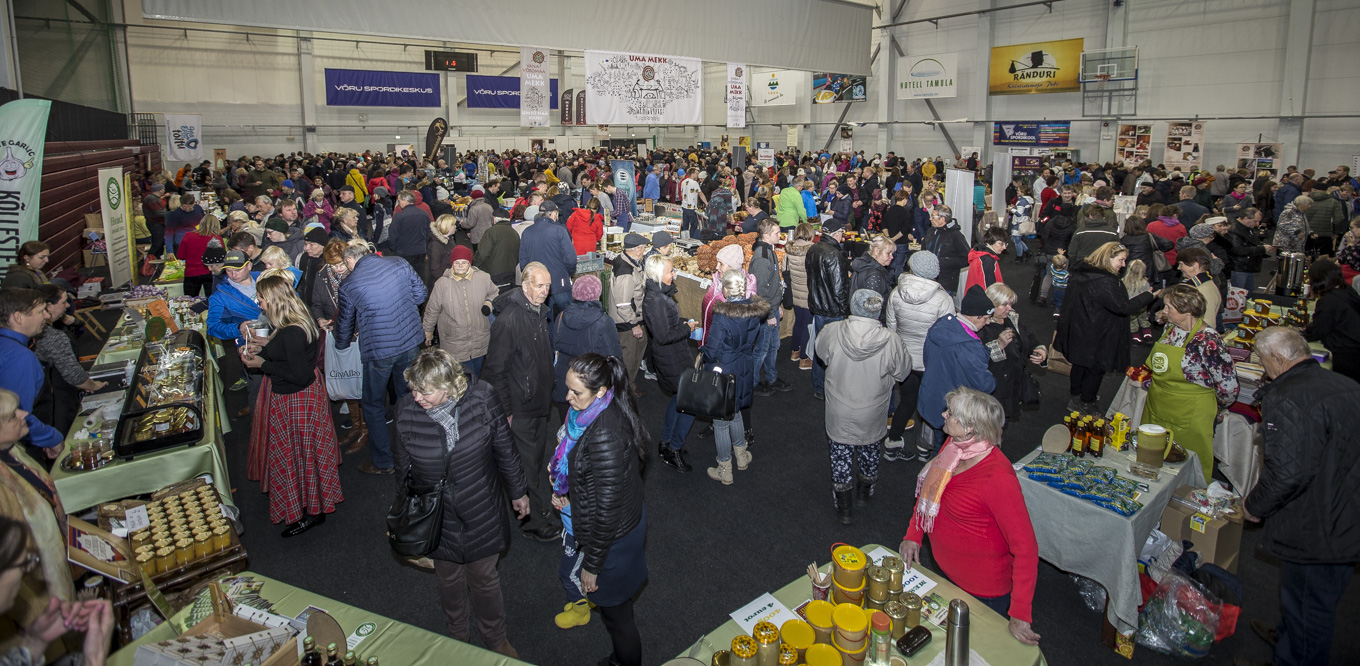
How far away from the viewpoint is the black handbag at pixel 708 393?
4.12 metres

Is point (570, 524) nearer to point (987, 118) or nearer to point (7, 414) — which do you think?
point (7, 414)

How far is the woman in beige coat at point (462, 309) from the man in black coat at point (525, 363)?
779 millimetres

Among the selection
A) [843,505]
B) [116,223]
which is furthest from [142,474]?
[116,223]

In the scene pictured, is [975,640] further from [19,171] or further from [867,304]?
[19,171]

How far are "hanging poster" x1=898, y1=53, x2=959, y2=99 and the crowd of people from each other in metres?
14.5

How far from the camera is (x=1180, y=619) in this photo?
305 cm

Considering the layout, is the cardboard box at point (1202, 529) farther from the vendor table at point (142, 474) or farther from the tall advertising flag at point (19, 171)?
the tall advertising flag at point (19, 171)

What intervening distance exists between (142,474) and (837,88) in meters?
24.7

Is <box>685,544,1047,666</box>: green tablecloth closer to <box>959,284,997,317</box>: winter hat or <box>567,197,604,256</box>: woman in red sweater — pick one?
<box>959,284,997,317</box>: winter hat

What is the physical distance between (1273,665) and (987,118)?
20.5 metres

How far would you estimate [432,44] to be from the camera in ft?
86.5

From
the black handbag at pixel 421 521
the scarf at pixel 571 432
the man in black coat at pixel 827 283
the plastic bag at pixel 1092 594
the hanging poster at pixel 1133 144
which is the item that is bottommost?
the plastic bag at pixel 1092 594

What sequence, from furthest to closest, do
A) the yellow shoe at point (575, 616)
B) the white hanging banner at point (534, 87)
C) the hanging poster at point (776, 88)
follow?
1. the hanging poster at point (776, 88)
2. the white hanging banner at point (534, 87)
3. the yellow shoe at point (575, 616)

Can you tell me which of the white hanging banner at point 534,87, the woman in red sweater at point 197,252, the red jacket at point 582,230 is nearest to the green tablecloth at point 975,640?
the red jacket at point 582,230
